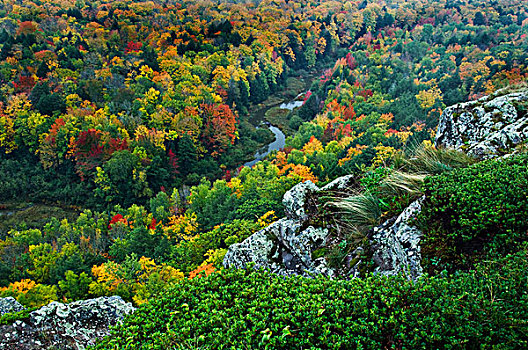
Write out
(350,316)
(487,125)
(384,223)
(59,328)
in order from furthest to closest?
(59,328)
(487,125)
(384,223)
(350,316)

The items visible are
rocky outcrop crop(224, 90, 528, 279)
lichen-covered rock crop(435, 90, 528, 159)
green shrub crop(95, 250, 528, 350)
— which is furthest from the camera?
lichen-covered rock crop(435, 90, 528, 159)

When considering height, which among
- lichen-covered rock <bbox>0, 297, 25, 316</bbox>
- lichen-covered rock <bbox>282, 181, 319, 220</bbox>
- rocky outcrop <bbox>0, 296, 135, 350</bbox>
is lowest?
lichen-covered rock <bbox>0, 297, 25, 316</bbox>

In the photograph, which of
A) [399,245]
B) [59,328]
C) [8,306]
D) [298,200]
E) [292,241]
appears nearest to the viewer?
[399,245]

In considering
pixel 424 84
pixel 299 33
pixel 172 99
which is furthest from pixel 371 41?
pixel 172 99

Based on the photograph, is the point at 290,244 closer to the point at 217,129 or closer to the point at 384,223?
the point at 384,223

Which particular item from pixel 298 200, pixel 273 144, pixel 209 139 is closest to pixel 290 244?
pixel 298 200

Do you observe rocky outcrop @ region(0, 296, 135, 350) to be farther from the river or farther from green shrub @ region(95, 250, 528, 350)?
the river

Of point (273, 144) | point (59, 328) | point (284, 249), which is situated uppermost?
point (284, 249)

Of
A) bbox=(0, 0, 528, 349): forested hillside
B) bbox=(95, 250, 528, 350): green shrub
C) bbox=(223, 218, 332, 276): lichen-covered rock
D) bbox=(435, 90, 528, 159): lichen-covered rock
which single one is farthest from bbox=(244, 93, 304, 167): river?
bbox=(95, 250, 528, 350): green shrub
